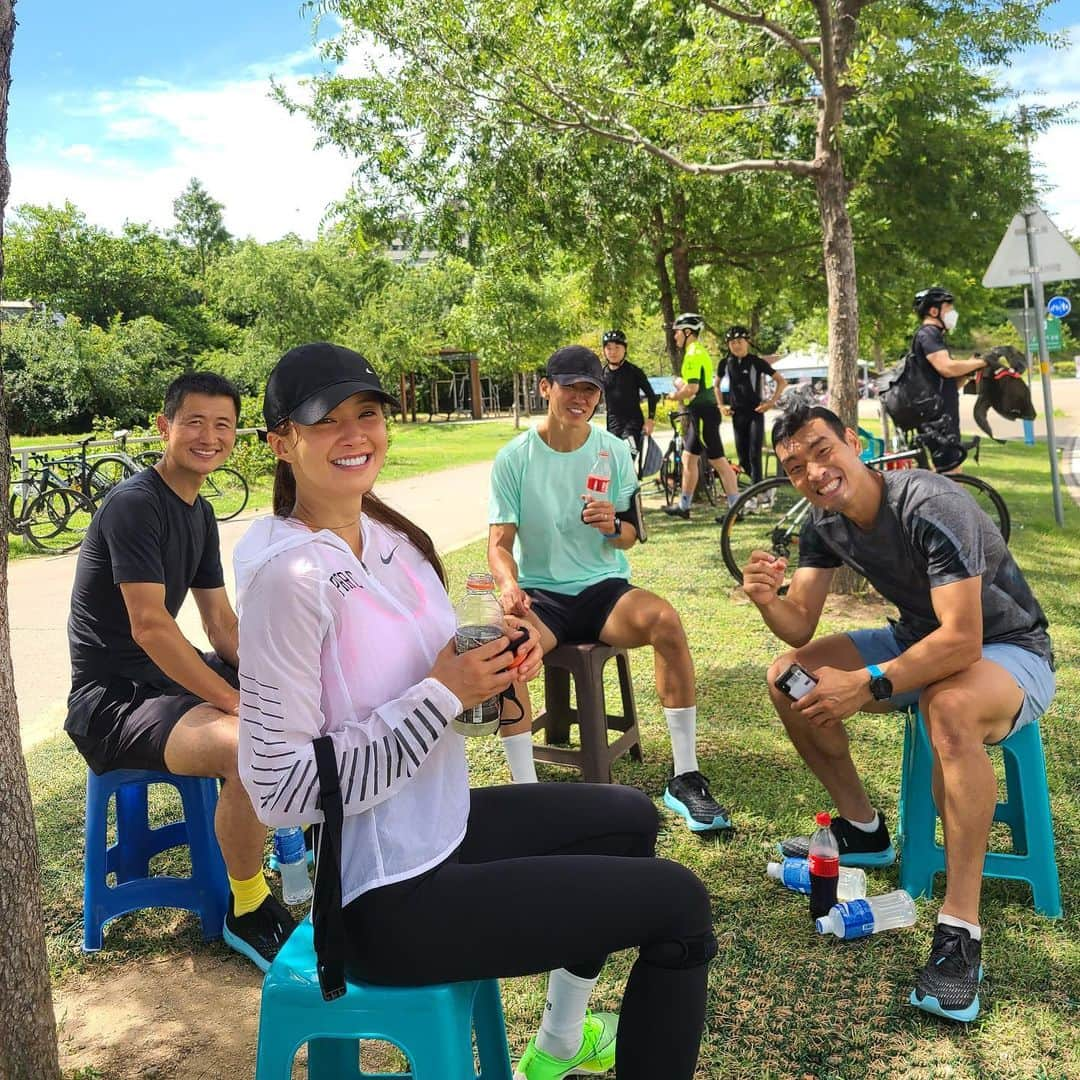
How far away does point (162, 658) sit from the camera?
3035mm

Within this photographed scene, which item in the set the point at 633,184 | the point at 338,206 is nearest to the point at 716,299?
the point at 633,184

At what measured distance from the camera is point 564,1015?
2311 millimetres

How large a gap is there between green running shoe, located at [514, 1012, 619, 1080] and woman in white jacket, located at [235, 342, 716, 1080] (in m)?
0.42

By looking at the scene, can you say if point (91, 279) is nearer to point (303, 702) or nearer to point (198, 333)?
point (198, 333)

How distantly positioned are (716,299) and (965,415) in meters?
17.5

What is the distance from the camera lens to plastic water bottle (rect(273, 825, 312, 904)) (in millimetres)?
3404

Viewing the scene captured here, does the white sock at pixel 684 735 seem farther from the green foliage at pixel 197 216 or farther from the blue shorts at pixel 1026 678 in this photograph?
the green foliage at pixel 197 216

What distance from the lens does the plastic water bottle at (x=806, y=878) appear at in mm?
3232

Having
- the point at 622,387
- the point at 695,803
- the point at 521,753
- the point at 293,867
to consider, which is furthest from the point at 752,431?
the point at 293,867

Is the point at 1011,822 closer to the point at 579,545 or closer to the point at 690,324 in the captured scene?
the point at 579,545

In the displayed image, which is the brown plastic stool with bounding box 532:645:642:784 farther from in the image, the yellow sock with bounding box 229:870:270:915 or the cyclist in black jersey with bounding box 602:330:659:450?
the cyclist in black jersey with bounding box 602:330:659:450

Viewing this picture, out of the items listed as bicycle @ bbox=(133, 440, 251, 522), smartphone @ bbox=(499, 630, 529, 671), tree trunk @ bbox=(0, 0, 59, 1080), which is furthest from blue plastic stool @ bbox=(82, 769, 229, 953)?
bicycle @ bbox=(133, 440, 251, 522)

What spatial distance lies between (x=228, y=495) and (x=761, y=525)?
7.71 metres

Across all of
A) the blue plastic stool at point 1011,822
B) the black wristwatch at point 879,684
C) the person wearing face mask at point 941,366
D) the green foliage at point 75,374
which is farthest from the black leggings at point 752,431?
the green foliage at point 75,374
